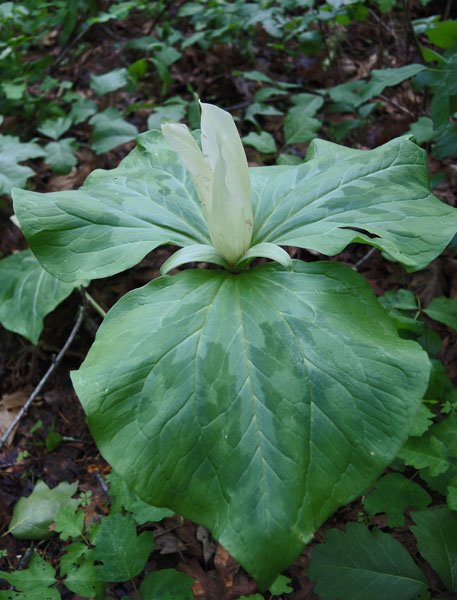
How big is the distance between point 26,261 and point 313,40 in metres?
2.24

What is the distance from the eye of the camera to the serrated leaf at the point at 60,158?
2857mm

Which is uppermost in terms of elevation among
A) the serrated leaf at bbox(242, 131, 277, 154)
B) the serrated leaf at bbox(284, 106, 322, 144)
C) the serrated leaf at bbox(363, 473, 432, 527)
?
the serrated leaf at bbox(284, 106, 322, 144)

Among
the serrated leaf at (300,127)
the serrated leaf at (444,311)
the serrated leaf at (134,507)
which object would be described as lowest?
the serrated leaf at (134,507)

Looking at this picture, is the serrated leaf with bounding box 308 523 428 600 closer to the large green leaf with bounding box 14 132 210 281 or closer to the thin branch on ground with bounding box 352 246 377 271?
the large green leaf with bounding box 14 132 210 281

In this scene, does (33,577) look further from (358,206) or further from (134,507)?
(358,206)

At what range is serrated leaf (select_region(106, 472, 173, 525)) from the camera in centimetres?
164

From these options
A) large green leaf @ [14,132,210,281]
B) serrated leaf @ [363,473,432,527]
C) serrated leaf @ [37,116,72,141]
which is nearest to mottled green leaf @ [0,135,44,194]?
serrated leaf @ [37,116,72,141]

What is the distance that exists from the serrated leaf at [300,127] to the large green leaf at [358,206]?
112 centimetres

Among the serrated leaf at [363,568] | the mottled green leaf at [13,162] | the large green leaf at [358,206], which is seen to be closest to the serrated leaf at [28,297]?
the mottled green leaf at [13,162]

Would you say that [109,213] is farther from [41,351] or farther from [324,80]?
[324,80]

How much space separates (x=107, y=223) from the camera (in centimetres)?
156

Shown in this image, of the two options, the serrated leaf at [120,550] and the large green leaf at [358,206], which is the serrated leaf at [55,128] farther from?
the serrated leaf at [120,550]

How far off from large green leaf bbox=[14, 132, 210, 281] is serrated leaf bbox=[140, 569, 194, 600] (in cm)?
86

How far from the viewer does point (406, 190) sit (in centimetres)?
157
